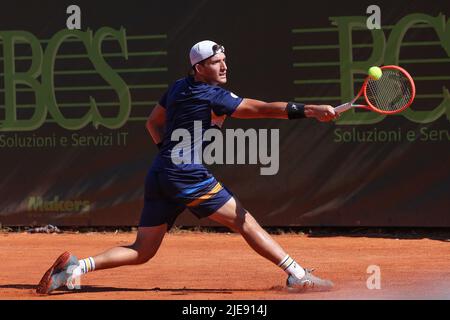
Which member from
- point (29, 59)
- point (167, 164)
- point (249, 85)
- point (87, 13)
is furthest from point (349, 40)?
point (167, 164)

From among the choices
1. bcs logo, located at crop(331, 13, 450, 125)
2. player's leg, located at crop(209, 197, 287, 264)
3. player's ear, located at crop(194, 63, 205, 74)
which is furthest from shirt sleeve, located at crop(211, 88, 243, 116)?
bcs logo, located at crop(331, 13, 450, 125)

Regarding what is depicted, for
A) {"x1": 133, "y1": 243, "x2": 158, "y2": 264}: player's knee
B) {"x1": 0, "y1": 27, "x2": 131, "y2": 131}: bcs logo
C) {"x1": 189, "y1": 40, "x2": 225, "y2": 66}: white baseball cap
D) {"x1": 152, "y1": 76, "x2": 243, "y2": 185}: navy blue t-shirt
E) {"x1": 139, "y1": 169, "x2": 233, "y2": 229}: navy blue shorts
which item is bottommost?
{"x1": 133, "y1": 243, "x2": 158, "y2": 264}: player's knee

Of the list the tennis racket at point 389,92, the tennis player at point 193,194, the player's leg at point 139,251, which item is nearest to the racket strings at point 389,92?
the tennis racket at point 389,92

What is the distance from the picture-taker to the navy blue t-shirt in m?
5.58

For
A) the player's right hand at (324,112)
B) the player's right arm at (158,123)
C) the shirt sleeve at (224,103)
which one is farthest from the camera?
the player's right arm at (158,123)

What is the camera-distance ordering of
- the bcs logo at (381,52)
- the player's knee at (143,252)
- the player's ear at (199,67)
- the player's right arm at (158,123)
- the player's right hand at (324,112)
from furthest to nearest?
the bcs logo at (381,52) → the player's right arm at (158,123) → the player's knee at (143,252) → the player's ear at (199,67) → the player's right hand at (324,112)

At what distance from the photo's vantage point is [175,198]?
570cm

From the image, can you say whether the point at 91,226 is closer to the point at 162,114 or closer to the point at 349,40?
the point at 349,40

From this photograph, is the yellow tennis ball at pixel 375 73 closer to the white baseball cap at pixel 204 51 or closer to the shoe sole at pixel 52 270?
the white baseball cap at pixel 204 51

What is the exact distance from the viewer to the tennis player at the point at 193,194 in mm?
5617

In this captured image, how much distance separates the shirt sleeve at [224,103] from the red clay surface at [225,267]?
1.12m

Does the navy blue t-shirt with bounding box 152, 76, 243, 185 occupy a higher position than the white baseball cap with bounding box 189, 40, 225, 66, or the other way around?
the white baseball cap with bounding box 189, 40, 225, 66

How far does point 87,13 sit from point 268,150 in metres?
2.33

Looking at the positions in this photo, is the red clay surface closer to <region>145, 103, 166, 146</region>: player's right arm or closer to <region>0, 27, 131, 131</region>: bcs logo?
<region>145, 103, 166, 146</region>: player's right arm
